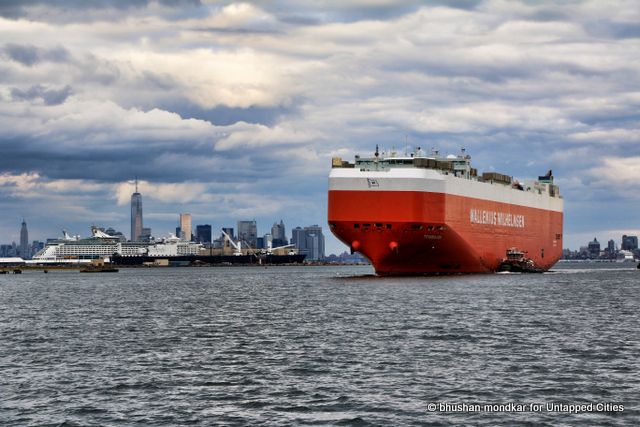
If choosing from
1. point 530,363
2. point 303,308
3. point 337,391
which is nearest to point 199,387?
point 337,391

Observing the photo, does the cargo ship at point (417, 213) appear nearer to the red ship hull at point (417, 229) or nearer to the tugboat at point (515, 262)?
the red ship hull at point (417, 229)

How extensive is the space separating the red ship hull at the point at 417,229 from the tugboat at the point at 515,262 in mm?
5389

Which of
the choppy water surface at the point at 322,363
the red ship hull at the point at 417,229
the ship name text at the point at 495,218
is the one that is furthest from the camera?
the ship name text at the point at 495,218

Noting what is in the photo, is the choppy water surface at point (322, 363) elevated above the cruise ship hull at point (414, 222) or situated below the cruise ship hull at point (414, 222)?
below

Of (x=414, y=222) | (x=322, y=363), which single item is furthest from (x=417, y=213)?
(x=322, y=363)

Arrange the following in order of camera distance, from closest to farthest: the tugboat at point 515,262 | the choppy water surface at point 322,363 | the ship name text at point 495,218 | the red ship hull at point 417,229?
the choppy water surface at point 322,363 < the red ship hull at point 417,229 < the ship name text at point 495,218 < the tugboat at point 515,262

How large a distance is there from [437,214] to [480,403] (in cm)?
6754

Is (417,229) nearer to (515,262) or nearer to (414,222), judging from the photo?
(414,222)

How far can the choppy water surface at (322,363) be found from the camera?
2864 cm

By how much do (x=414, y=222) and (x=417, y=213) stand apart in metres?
0.93

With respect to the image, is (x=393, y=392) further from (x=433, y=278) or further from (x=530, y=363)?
(x=433, y=278)

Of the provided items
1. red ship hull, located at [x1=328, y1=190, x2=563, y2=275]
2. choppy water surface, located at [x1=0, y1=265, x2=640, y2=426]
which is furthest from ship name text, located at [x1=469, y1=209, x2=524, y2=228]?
choppy water surface, located at [x1=0, y1=265, x2=640, y2=426]

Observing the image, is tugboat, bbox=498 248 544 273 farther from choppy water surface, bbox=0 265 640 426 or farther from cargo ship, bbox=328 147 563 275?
choppy water surface, bbox=0 265 640 426

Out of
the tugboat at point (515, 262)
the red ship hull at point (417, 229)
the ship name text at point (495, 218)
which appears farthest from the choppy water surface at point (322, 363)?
the tugboat at point (515, 262)
